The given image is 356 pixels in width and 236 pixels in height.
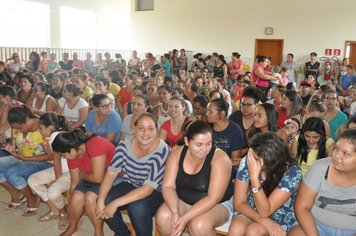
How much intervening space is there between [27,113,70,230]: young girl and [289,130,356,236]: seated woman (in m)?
2.05

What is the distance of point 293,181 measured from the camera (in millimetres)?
2242

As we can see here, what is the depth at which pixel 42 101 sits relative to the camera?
5223 mm

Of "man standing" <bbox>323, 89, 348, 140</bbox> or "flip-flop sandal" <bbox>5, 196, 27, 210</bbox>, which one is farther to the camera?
"man standing" <bbox>323, 89, 348, 140</bbox>

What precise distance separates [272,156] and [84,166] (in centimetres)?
161

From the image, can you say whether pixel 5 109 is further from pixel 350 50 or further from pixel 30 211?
pixel 350 50

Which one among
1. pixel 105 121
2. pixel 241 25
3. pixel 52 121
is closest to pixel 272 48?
Answer: pixel 241 25

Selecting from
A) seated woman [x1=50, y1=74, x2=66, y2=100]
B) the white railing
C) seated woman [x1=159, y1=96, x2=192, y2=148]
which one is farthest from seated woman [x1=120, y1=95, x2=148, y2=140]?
the white railing

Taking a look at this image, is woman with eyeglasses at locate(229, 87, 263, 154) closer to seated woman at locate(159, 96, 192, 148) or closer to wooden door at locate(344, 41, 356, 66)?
seated woman at locate(159, 96, 192, 148)

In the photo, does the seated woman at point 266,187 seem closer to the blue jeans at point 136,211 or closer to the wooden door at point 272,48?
the blue jeans at point 136,211

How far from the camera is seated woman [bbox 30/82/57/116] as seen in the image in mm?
A: 5117

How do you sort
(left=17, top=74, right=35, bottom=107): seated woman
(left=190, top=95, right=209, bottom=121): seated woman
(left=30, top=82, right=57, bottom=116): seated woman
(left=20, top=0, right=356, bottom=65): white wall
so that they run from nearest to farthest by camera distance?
(left=190, top=95, right=209, bottom=121): seated woman, (left=30, top=82, right=57, bottom=116): seated woman, (left=17, top=74, right=35, bottom=107): seated woman, (left=20, top=0, right=356, bottom=65): white wall

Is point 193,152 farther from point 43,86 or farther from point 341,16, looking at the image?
point 341,16

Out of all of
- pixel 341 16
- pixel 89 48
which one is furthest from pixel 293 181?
pixel 89 48

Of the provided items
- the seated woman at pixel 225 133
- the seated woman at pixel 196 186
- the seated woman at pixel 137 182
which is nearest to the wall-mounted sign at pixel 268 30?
the seated woman at pixel 225 133
